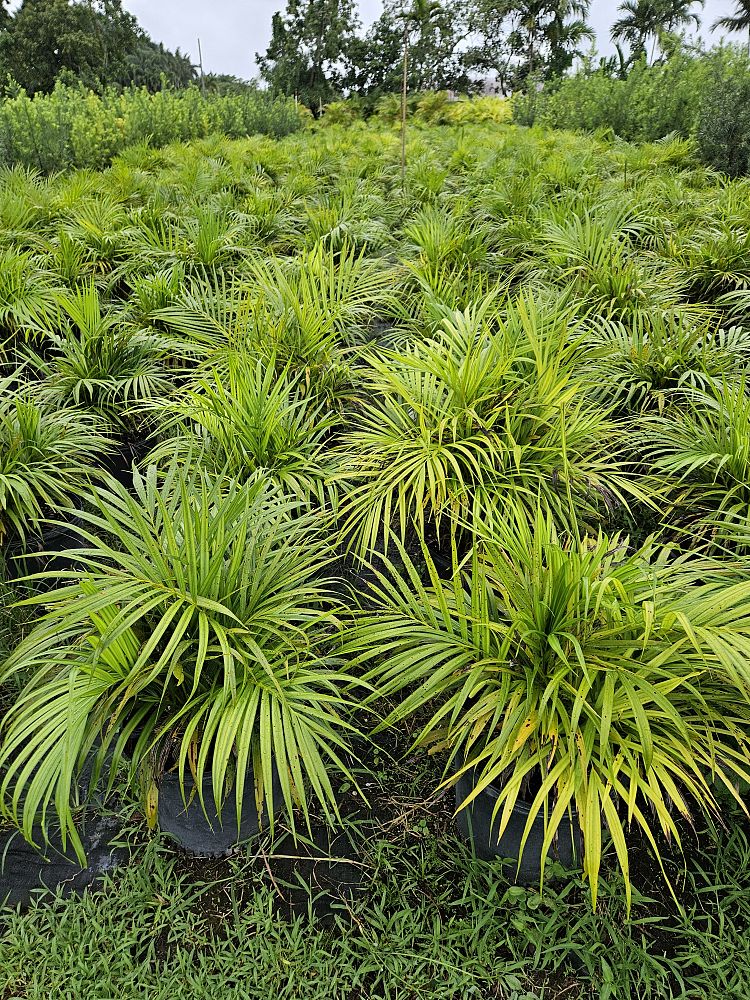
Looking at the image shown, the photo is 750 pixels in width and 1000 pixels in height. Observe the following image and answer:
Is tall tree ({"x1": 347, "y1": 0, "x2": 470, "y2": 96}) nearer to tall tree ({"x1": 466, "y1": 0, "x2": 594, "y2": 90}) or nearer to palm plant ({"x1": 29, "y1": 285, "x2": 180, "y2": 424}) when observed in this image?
tall tree ({"x1": 466, "y1": 0, "x2": 594, "y2": 90})

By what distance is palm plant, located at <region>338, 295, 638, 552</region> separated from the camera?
1.71 m

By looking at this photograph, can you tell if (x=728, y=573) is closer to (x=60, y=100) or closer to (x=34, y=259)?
(x=34, y=259)

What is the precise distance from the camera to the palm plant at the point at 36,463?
5.97ft

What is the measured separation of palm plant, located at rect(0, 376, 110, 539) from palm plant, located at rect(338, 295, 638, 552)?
0.82 meters

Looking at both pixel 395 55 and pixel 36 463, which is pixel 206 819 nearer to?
pixel 36 463

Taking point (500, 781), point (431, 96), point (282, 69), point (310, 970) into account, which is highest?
point (282, 69)

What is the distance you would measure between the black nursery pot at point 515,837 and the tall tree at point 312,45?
24.2 meters

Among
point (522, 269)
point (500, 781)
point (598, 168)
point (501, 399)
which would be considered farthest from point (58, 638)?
point (598, 168)

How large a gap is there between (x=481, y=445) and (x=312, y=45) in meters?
25.2

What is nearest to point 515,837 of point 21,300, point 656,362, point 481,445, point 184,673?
point 184,673

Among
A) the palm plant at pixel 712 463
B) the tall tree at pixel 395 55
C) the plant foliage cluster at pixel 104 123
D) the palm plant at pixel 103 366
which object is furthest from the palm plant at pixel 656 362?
the tall tree at pixel 395 55

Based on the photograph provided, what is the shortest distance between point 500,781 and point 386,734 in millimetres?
439

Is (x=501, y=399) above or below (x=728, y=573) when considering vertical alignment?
above

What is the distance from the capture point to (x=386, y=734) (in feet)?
5.42
